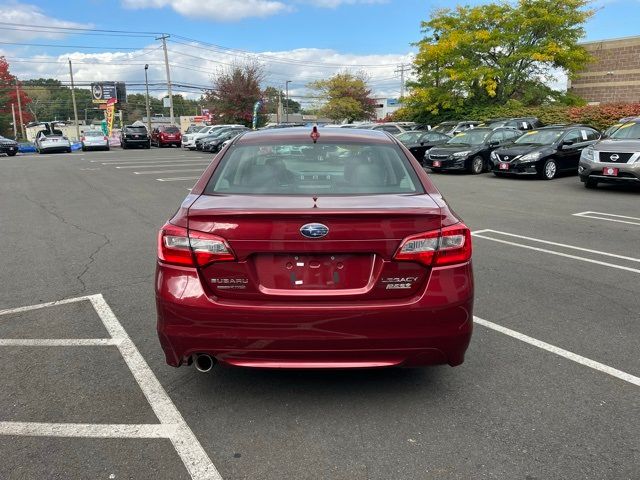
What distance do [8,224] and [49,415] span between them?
738cm

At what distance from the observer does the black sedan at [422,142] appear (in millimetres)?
20328

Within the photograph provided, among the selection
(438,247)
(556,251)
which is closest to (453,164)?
(556,251)

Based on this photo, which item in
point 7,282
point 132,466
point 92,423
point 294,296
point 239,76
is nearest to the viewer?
point 132,466

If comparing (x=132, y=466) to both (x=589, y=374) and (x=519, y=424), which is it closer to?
(x=519, y=424)

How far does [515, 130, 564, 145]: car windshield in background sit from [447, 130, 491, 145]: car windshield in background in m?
1.62

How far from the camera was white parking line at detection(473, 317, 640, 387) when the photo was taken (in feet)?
11.3

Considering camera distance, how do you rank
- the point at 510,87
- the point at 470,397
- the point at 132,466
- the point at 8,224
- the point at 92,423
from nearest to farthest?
the point at 132,466 < the point at 92,423 < the point at 470,397 < the point at 8,224 < the point at 510,87

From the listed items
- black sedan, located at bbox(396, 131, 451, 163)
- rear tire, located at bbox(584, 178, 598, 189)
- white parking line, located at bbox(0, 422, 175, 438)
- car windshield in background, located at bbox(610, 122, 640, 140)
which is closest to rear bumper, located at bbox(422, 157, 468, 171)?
black sedan, located at bbox(396, 131, 451, 163)

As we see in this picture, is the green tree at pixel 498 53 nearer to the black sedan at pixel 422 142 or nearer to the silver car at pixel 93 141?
the black sedan at pixel 422 142

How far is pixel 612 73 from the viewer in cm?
3506

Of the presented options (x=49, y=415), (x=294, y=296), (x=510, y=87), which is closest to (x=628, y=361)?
(x=294, y=296)

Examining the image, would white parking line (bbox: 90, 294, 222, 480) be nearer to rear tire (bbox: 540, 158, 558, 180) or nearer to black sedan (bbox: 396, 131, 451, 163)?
rear tire (bbox: 540, 158, 558, 180)

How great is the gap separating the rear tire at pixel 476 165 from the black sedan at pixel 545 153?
952 millimetres

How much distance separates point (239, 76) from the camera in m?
50.2
